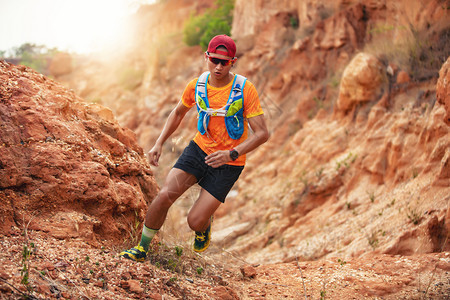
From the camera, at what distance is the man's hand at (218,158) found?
356cm

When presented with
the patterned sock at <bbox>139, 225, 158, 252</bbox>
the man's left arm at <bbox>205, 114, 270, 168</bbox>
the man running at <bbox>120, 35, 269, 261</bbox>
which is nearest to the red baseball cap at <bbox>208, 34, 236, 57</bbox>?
the man running at <bbox>120, 35, 269, 261</bbox>

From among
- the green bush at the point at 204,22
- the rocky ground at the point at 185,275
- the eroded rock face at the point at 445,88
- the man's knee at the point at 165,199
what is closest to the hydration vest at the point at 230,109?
the man's knee at the point at 165,199

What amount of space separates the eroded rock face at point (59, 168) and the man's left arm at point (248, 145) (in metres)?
0.98

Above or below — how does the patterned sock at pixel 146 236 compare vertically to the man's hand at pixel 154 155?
below

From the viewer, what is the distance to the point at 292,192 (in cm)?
965

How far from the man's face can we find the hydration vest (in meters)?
0.12

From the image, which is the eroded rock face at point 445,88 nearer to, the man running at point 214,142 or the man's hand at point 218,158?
the man running at point 214,142

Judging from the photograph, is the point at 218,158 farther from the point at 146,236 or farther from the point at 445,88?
the point at 445,88

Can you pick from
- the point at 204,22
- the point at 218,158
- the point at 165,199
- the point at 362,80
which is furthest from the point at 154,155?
the point at 204,22

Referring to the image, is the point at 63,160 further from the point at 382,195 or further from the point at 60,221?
the point at 382,195

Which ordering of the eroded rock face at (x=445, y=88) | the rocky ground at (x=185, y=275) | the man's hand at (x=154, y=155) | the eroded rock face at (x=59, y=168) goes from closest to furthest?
the rocky ground at (x=185, y=275), the eroded rock face at (x=59, y=168), the man's hand at (x=154, y=155), the eroded rock face at (x=445, y=88)

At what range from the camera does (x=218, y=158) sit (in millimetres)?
3580

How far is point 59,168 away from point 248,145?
5.01 ft

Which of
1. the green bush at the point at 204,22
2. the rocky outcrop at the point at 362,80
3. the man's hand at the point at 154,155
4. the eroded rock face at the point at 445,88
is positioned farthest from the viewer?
the green bush at the point at 204,22
